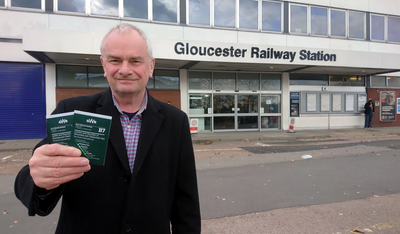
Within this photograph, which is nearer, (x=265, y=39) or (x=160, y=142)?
(x=160, y=142)

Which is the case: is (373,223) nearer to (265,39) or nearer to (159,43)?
(159,43)

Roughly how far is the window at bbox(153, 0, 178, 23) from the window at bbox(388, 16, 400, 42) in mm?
15518

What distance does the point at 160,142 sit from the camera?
4.96 feet

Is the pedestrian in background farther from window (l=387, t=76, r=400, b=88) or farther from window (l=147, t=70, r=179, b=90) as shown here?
window (l=147, t=70, r=179, b=90)

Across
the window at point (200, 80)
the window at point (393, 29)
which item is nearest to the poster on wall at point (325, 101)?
the window at point (393, 29)

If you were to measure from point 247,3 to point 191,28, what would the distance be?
3967mm

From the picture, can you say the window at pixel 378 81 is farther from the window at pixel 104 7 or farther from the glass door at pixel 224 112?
the window at pixel 104 7

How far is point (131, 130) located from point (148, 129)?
108 millimetres

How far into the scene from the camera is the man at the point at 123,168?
133 centimetres

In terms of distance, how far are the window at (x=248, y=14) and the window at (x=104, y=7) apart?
703 centimetres

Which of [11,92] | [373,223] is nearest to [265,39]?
[373,223]

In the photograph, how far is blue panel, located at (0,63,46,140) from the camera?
433 inches

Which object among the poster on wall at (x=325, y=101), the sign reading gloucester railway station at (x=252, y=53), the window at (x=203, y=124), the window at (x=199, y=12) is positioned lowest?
the window at (x=203, y=124)

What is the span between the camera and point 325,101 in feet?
50.7
